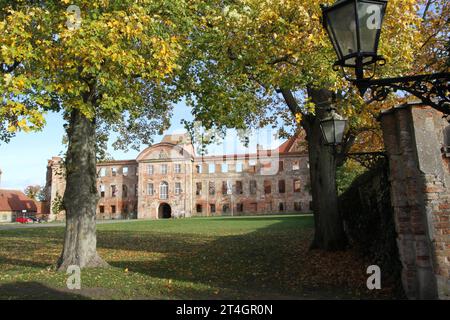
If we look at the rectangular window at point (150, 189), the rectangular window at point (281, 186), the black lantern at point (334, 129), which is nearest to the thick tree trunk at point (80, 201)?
the black lantern at point (334, 129)

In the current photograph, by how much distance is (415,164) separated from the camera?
A: 6504 mm

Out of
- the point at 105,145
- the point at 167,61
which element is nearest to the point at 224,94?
the point at 167,61

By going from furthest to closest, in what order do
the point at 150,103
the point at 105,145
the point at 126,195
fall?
the point at 126,195
the point at 105,145
the point at 150,103

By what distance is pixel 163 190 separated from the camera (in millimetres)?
65312

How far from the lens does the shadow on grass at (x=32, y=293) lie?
268 inches

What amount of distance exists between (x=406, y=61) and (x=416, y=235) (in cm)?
618

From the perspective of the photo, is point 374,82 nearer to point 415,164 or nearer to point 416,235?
point 415,164

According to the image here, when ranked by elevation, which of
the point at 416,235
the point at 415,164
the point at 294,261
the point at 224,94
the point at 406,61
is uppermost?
the point at 406,61

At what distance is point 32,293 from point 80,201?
336cm

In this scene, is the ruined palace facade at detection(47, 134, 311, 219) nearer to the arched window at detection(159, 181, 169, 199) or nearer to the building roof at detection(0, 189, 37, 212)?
the arched window at detection(159, 181, 169, 199)

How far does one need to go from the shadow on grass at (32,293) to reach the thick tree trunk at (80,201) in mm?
2004

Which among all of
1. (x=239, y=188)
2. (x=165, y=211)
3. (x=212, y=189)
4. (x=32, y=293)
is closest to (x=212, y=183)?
(x=212, y=189)

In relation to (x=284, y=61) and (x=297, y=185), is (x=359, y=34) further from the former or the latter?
(x=297, y=185)

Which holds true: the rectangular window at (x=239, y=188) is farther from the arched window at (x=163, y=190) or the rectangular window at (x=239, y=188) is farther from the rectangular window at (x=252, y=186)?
the arched window at (x=163, y=190)
